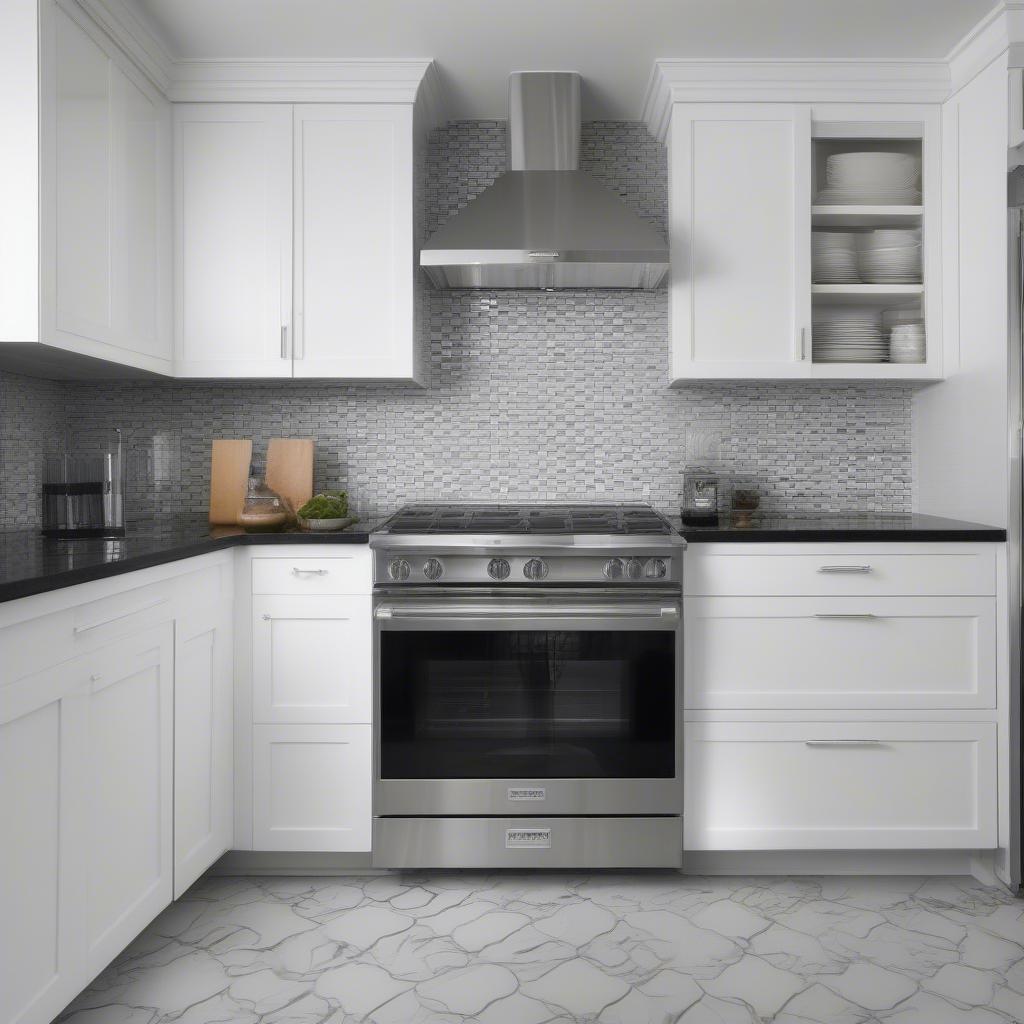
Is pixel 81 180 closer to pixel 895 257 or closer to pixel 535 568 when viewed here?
pixel 535 568

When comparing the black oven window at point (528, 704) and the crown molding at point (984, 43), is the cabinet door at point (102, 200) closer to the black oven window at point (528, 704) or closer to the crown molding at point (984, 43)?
the black oven window at point (528, 704)

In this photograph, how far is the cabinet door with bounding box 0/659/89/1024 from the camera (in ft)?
4.52

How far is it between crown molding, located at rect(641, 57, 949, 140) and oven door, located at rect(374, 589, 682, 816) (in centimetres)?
163

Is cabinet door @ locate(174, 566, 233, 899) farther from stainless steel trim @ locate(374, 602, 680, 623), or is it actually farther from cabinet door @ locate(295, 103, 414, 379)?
cabinet door @ locate(295, 103, 414, 379)

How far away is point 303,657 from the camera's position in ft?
7.91

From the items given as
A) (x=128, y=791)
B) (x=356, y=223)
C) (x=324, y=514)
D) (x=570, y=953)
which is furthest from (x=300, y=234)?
(x=570, y=953)

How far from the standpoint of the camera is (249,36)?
2521 mm

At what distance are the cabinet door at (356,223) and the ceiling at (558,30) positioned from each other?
0.72ft

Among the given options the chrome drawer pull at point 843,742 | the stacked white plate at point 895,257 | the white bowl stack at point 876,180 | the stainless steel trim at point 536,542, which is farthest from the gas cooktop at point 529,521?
the white bowl stack at point 876,180

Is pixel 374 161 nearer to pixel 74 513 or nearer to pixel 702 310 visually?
pixel 702 310

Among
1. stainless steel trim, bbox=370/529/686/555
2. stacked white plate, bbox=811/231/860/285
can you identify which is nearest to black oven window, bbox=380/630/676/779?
stainless steel trim, bbox=370/529/686/555

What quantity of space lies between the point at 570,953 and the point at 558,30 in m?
2.53

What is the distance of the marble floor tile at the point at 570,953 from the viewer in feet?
5.96

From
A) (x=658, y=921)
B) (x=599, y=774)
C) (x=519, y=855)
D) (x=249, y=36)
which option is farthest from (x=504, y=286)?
(x=658, y=921)
